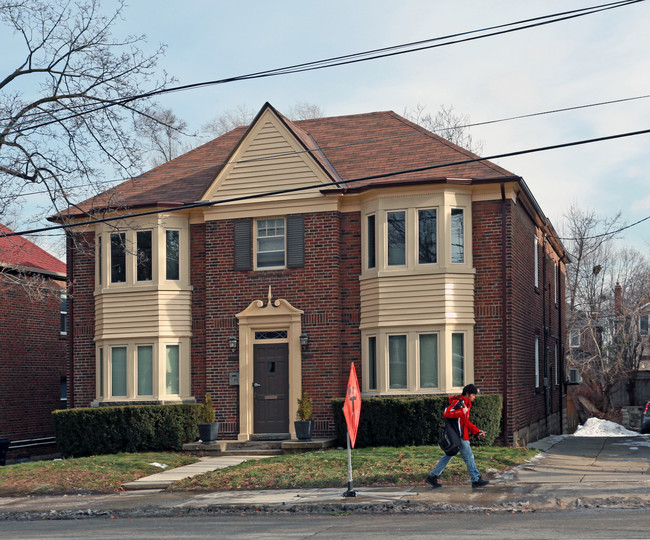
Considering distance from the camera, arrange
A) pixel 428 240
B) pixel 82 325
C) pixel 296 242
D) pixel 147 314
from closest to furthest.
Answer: pixel 428 240, pixel 296 242, pixel 147 314, pixel 82 325

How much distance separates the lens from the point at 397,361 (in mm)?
20750

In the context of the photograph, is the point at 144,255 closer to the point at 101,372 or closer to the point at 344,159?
the point at 101,372

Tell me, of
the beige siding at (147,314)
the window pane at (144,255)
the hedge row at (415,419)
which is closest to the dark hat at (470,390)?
the hedge row at (415,419)

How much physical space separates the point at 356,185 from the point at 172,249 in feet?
16.7

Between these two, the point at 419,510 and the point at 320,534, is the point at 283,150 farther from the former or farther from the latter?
the point at 320,534

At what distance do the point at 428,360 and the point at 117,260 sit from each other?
27.7 ft

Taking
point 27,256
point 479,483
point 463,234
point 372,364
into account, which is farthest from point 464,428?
point 27,256

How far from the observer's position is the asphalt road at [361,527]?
9836mm

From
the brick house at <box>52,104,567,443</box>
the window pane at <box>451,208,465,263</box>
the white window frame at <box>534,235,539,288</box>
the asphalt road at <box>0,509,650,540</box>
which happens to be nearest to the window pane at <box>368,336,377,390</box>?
the brick house at <box>52,104,567,443</box>

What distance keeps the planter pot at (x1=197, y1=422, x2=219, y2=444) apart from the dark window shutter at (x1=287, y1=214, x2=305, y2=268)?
168 inches

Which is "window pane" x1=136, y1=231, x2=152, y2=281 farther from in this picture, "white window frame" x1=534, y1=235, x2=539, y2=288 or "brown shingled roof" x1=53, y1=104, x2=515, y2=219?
"white window frame" x1=534, y1=235, x2=539, y2=288

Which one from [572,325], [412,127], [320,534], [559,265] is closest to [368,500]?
[320,534]

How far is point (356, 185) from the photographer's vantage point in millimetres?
21484

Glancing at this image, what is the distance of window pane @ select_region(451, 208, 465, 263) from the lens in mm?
20656
